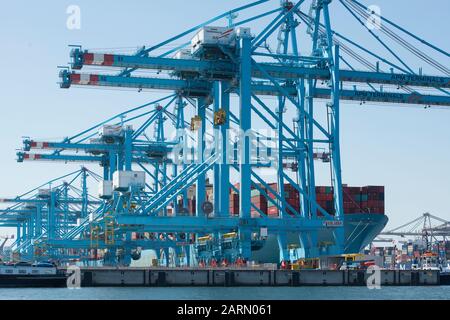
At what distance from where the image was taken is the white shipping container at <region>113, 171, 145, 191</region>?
7081 cm

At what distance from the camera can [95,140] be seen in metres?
88.2

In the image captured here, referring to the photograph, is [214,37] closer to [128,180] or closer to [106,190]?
[128,180]

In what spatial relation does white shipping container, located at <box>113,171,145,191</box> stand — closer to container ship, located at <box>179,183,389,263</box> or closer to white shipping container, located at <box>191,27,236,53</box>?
white shipping container, located at <box>191,27,236,53</box>

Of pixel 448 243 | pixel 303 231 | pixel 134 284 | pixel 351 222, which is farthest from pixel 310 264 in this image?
pixel 448 243

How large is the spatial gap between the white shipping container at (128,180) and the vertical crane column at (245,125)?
1449 centimetres

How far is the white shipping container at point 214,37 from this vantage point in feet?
191

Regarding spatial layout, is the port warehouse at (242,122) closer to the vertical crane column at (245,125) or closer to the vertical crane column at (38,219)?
the vertical crane column at (245,125)

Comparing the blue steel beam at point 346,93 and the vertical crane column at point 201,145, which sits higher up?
the blue steel beam at point 346,93

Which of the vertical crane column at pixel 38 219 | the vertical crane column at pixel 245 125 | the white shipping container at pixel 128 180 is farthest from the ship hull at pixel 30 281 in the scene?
the vertical crane column at pixel 38 219

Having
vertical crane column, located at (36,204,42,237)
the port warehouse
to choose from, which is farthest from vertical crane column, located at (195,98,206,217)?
vertical crane column, located at (36,204,42,237)

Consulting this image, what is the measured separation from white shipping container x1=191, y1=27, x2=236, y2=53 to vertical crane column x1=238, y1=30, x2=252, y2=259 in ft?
2.79
